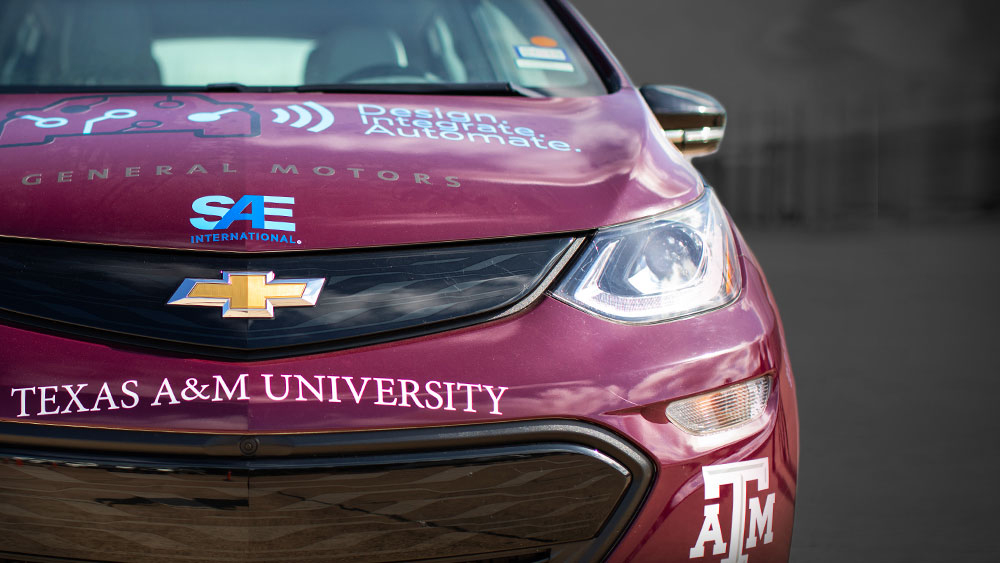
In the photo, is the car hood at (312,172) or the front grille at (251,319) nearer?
the front grille at (251,319)

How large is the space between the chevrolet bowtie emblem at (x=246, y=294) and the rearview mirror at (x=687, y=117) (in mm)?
1363

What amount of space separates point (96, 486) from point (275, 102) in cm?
104

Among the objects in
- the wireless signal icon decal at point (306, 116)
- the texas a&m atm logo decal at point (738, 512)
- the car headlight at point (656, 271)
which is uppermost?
the wireless signal icon decal at point (306, 116)

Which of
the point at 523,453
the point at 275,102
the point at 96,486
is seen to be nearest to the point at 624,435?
the point at 523,453

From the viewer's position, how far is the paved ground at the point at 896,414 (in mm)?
3271

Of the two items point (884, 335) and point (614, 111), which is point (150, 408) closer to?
point (614, 111)

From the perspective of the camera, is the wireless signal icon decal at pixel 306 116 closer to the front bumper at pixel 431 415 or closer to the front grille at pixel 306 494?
the front bumper at pixel 431 415

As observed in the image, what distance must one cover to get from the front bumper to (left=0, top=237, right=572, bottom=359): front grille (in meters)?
0.03

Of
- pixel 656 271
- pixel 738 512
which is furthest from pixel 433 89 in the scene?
pixel 738 512

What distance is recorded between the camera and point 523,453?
175 centimetres

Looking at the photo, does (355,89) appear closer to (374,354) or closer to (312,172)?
(312,172)

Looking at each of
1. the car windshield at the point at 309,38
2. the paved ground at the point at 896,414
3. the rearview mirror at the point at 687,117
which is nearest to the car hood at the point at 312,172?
the rearview mirror at the point at 687,117

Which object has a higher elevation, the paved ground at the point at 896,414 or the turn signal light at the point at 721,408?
the turn signal light at the point at 721,408

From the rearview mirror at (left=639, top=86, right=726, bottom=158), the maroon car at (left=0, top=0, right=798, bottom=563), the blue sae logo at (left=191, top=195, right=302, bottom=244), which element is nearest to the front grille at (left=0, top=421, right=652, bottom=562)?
the maroon car at (left=0, top=0, right=798, bottom=563)
